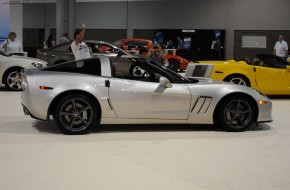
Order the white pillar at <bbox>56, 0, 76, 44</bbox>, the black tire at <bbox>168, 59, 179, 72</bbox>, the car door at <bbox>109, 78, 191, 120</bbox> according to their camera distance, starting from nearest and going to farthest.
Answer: the car door at <bbox>109, 78, 191, 120</bbox>
the black tire at <bbox>168, 59, 179, 72</bbox>
the white pillar at <bbox>56, 0, 76, 44</bbox>

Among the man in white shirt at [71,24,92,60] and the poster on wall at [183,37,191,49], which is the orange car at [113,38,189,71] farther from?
the man in white shirt at [71,24,92,60]

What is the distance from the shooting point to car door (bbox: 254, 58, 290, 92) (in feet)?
34.9

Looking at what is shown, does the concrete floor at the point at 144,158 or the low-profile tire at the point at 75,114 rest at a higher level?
the low-profile tire at the point at 75,114

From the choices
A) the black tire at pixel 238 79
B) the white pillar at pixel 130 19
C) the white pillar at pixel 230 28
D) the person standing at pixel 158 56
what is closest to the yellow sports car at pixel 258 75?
the black tire at pixel 238 79

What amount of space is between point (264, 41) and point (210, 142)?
19.5 m

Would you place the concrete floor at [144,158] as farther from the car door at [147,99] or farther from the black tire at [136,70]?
the black tire at [136,70]

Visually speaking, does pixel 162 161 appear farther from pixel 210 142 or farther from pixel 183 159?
pixel 210 142

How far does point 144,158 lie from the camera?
5.38 meters

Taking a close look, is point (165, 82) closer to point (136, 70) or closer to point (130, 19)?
point (136, 70)

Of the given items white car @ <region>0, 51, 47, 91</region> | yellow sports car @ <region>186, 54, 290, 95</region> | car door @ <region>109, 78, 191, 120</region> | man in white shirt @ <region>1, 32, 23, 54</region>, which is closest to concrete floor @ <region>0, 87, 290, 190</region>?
car door @ <region>109, 78, 191, 120</region>

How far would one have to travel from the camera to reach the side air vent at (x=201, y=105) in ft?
22.1

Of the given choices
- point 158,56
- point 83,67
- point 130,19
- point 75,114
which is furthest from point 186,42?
point 75,114

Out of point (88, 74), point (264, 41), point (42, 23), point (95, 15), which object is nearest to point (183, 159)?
point (88, 74)

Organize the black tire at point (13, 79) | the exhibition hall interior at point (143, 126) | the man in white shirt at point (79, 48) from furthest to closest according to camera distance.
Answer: the black tire at point (13, 79) < the man in white shirt at point (79, 48) < the exhibition hall interior at point (143, 126)
